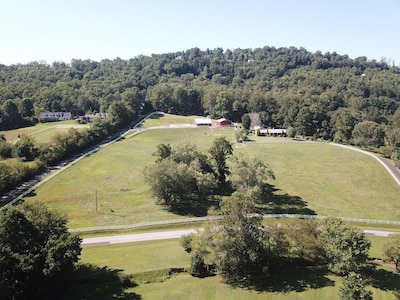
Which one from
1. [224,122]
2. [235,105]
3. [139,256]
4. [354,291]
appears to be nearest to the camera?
[354,291]

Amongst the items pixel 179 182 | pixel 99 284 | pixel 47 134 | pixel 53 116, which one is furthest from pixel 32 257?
pixel 53 116

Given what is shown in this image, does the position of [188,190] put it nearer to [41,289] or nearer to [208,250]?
[208,250]

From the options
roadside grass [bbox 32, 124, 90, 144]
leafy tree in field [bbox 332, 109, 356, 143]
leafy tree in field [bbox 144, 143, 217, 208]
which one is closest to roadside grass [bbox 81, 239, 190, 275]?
leafy tree in field [bbox 144, 143, 217, 208]

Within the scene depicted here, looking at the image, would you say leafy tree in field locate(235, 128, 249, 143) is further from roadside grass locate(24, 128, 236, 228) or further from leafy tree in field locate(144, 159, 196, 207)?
leafy tree in field locate(144, 159, 196, 207)

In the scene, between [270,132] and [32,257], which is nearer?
[32,257]

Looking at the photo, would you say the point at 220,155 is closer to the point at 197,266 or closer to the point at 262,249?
the point at 262,249

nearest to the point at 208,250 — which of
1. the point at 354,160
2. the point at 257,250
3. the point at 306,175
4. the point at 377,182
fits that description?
the point at 257,250
